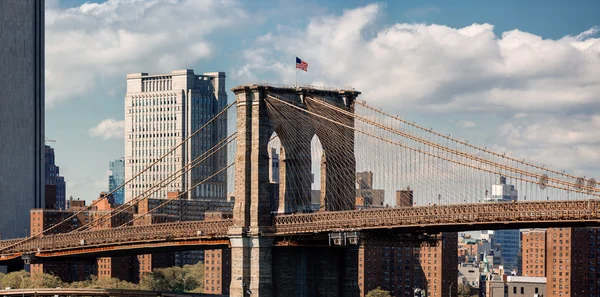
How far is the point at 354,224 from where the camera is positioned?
351 feet

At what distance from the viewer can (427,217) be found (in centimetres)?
10188

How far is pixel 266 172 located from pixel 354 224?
11854 millimetres

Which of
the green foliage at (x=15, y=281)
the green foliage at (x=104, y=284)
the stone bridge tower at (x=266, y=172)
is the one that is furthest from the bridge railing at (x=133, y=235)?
the green foliage at (x=104, y=284)

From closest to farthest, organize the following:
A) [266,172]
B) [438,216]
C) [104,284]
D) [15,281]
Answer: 1. [438,216]
2. [266,172]
3. [15,281]
4. [104,284]

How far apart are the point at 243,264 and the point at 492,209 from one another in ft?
81.3

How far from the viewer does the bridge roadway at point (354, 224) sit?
3713 inches

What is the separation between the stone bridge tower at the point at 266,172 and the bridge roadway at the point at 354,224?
7.56 feet

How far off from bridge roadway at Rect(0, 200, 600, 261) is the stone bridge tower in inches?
90.8

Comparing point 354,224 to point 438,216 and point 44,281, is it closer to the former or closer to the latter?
point 438,216

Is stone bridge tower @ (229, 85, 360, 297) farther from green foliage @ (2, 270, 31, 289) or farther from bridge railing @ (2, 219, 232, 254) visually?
green foliage @ (2, 270, 31, 289)

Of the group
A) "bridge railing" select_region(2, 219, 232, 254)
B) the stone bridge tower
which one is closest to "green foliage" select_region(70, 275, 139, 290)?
"bridge railing" select_region(2, 219, 232, 254)

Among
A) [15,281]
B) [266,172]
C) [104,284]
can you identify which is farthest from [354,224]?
[104,284]

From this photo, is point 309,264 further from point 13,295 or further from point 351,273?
point 13,295

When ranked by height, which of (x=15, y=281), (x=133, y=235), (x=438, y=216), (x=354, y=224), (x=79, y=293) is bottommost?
(x=79, y=293)
